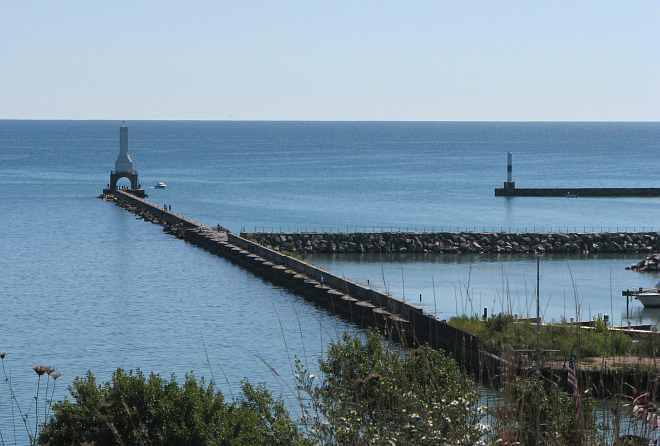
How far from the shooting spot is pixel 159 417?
18109 mm

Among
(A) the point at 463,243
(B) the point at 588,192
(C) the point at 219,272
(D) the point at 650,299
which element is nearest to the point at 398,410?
(D) the point at 650,299

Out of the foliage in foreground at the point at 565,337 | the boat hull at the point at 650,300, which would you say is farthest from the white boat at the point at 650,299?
the foliage in foreground at the point at 565,337

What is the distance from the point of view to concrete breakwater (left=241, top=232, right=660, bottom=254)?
7038 centimetres

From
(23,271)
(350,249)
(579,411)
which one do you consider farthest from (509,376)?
(350,249)

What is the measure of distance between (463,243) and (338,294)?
23.3m

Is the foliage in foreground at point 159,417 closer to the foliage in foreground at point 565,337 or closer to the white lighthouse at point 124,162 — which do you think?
the foliage in foreground at point 565,337

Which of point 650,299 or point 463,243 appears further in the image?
point 463,243

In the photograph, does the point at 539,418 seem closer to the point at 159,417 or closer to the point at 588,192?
the point at 159,417

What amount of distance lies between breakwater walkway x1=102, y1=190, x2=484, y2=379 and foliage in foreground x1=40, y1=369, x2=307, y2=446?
4.42 metres

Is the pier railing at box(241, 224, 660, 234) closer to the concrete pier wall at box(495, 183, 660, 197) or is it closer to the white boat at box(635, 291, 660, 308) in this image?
the concrete pier wall at box(495, 183, 660, 197)

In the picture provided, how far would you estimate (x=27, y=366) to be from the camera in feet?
121

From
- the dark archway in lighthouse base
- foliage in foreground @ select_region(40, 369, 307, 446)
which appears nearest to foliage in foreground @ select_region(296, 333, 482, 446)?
foliage in foreground @ select_region(40, 369, 307, 446)

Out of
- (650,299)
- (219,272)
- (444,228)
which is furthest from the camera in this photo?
(444,228)

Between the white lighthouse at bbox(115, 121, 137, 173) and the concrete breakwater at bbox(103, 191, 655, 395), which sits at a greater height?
the white lighthouse at bbox(115, 121, 137, 173)
